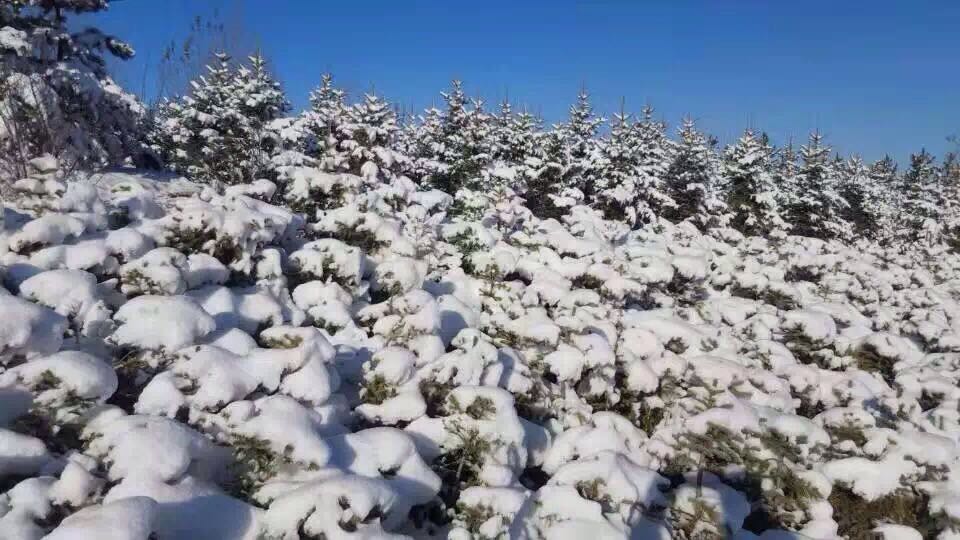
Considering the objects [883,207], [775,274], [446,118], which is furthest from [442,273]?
[883,207]

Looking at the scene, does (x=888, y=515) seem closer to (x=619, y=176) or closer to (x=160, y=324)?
(x=160, y=324)

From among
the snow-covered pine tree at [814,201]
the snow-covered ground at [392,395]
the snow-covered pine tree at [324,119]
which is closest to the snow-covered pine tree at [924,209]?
the snow-covered pine tree at [814,201]

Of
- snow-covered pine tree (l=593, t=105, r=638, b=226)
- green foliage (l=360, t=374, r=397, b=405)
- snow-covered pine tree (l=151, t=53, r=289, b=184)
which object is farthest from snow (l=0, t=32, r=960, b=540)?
snow-covered pine tree (l=593, t=105, r=638, b=226)

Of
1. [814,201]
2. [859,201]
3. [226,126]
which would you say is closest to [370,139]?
[226,126]

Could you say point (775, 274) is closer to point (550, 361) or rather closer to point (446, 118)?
point (550, 361)

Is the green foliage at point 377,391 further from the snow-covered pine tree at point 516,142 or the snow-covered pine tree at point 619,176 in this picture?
the snow-covered pine tree at point 516,142

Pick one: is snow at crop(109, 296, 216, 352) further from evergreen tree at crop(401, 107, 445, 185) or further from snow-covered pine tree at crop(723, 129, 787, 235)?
snow-covered pine tree at crop(723, 129, 787, 235)
